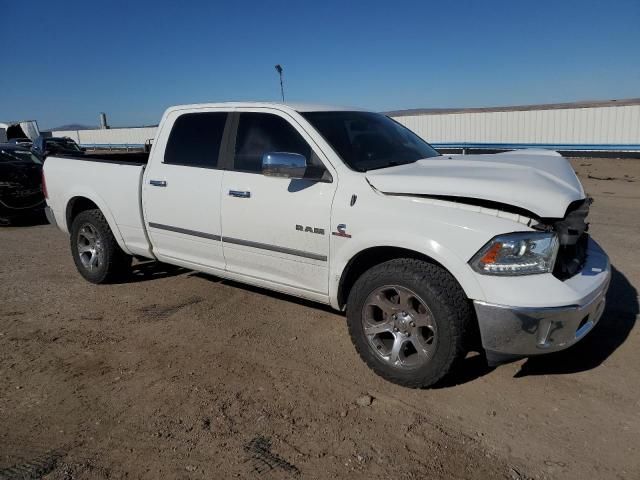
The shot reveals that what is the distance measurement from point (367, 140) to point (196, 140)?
1.61 m

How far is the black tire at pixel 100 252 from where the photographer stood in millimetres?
5730

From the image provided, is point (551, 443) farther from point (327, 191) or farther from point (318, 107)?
point (318, 107)

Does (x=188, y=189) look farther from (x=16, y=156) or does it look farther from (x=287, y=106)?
(x=16, y=156)

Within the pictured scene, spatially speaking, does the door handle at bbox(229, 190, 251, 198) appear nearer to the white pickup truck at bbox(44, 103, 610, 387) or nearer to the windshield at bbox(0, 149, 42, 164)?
the white pickup truck at bbox(44, 103, 610, 387)

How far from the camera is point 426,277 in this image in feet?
10.9

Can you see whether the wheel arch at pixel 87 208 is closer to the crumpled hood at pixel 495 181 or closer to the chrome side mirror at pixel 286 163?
the chrome side mirror at pixel 286 163

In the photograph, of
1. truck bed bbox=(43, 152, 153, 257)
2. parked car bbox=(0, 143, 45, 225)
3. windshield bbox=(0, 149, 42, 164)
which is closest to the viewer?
truck bed bbox=(43, 152, 153, 257)

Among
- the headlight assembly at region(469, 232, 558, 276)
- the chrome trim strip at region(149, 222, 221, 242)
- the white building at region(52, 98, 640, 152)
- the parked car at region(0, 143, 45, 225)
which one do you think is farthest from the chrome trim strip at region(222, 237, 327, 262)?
the white building at region(52, 98, 640, 152)

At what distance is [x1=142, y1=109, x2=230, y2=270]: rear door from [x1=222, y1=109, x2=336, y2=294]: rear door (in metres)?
0.17

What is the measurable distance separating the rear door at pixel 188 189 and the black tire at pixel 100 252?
78 cm

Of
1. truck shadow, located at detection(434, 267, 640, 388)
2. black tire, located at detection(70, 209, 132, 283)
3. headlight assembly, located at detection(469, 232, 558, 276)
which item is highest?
headlight assembly, located at detection(469, 232, 558, 276)

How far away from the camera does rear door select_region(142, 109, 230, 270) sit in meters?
4.64

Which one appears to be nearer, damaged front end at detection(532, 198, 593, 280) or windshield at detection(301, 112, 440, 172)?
damaged front end at detection(532, 198, 593, 280)

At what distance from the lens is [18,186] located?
1046cm
